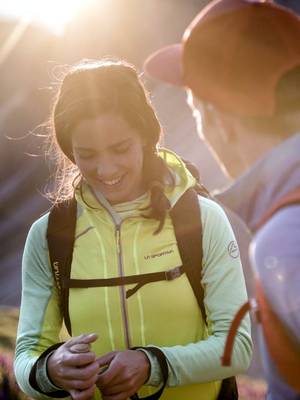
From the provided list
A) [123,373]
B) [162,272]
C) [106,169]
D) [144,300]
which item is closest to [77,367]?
[123,373]

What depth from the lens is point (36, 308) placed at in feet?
10.2

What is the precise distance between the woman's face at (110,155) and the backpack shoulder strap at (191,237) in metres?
0.22

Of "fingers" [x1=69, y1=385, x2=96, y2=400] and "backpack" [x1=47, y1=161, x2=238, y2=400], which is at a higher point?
"backpack" [x1=47, y1=161, x2=238, y2=400]

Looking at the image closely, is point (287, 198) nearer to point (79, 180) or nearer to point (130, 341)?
point (130, 341)

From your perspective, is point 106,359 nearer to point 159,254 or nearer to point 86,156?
point 159,254

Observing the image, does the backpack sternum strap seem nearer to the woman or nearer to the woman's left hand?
the woman

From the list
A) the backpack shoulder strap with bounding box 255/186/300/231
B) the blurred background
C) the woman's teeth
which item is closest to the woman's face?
the woman's teeth

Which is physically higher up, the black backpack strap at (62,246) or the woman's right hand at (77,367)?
the black backpack strap at (62,246)

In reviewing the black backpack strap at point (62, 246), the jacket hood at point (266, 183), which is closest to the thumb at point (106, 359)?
the black backpack strap at point (62, 246)

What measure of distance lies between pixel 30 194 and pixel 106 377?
1182 centimetres

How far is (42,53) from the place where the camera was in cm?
1631

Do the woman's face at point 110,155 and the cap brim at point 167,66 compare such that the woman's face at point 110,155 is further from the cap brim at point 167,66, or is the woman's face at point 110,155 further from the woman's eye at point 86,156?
the cap brim at point 167,66

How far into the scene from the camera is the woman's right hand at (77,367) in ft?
9.30

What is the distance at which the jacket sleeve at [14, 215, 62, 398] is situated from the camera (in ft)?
10.2
